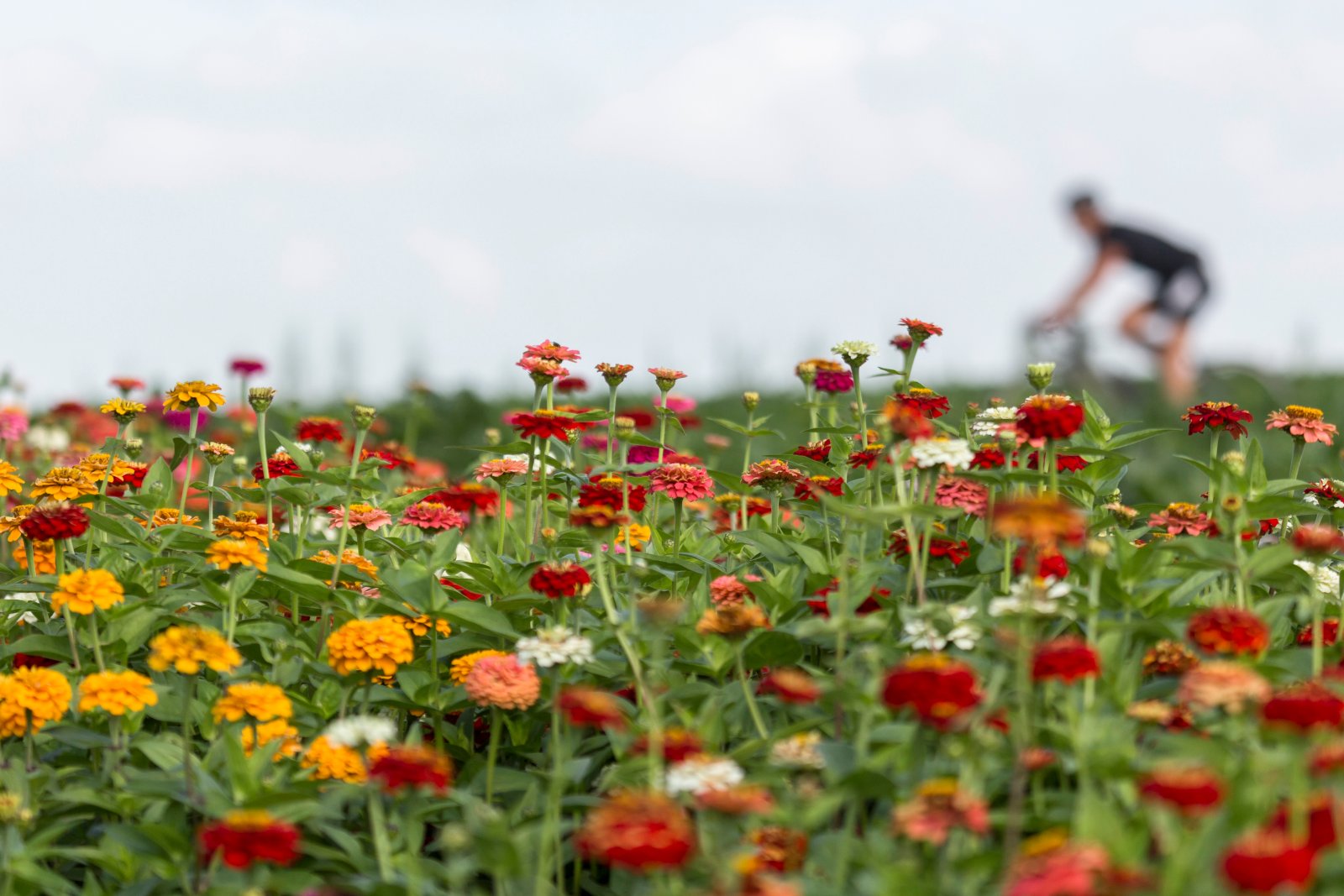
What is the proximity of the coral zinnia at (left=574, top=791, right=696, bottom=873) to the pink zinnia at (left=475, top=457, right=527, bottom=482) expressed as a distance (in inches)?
79.6

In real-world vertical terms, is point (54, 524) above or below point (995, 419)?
below

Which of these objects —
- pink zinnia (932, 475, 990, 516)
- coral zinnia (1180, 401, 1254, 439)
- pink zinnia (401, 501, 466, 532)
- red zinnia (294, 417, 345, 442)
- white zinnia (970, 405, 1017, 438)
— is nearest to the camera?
pink zinnia (932, 475, 990, 516)

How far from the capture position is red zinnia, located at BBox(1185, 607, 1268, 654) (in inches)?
80.0

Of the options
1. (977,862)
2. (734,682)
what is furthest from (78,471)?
(977,862)

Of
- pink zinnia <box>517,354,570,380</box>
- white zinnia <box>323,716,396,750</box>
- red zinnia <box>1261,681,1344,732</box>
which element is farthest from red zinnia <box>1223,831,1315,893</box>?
pink zinnia <box>517,354,570,380</box>

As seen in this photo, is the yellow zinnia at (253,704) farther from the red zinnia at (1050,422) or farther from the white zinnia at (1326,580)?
the white zinnia at (1326,580)

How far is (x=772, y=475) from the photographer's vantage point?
11.0 ft

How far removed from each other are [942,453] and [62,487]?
2.11m

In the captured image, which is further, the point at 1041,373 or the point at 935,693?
the point at 1041,373

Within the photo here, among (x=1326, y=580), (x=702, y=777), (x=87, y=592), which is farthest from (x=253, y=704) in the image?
(x=1326, y=580)

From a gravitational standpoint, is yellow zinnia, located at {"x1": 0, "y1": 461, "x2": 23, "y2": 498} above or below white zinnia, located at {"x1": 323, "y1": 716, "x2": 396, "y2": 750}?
above

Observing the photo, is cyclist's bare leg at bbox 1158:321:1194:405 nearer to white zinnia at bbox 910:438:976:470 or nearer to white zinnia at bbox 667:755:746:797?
white zinnia at bbox 910:438:976:470

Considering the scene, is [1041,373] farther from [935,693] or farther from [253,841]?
[253,841]

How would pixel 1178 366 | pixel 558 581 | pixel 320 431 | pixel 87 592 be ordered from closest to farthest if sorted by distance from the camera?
1. pixel 558 581
2. pixel 87 592
3. pixel 320 431
4. pixel 1178 366
